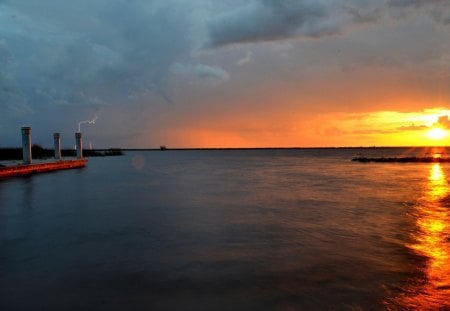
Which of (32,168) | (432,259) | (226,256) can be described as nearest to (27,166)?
(32,168)

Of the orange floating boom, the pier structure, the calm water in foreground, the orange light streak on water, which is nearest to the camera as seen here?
the orange light streak on water

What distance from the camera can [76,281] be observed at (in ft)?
28.2

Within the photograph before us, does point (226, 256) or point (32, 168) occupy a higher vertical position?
point (32, 168)

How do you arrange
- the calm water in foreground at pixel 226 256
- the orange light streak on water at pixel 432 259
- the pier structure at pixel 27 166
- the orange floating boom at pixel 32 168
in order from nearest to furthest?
1. the orange light streak on water at pixel 432 259
2. the calm water in foreground at pixel 226 256
3. the orange floating boom at pixel 32 168
4. the pier structure at pixel 27 166

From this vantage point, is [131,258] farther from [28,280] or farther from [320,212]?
[320,212]

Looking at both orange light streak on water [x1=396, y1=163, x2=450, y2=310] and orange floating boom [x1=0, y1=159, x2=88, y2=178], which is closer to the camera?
orange light streak on water [x1=396, y1=163, x2=450, y2=310]

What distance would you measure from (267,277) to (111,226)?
9133 millimetres

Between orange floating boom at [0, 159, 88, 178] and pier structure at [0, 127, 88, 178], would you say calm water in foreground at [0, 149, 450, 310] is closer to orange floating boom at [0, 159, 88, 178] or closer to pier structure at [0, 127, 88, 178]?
orange floating boom at [0, 159, 88, 178]

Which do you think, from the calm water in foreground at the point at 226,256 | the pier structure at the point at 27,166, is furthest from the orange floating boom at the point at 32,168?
the calm water in foreground at the point at 226,256

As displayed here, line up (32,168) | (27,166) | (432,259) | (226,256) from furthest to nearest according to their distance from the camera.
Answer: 1. (32,168)
2. (27,166)
3. (226,256)
4. (432,259)

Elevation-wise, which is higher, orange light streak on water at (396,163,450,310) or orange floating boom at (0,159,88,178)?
orange floating boom at (0,159,88,178)

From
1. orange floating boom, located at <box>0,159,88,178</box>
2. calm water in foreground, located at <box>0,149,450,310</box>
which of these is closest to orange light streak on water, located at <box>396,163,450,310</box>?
calm water in foreground, located at <box>0,149,450,310</box>

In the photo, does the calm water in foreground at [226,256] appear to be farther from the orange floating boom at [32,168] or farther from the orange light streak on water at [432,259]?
the orange floating boom at [32,168]

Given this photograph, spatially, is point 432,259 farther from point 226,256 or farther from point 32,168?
point 32,168
